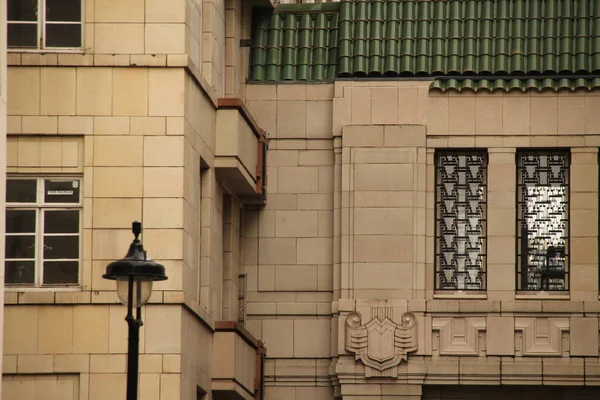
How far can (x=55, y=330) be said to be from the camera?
102ft

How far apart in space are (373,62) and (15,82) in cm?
824

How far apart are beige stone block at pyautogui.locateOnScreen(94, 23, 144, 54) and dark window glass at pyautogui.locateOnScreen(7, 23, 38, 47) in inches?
38.6

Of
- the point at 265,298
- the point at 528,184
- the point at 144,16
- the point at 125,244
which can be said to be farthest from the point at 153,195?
the point at 528,184

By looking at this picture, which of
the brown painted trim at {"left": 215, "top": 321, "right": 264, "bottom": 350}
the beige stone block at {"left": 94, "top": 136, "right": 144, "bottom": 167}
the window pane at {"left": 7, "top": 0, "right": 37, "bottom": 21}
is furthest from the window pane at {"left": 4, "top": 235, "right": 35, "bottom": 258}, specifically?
the brown painted trim at {"left": 215, "top": 321, "right": 264, "bottom": 350}

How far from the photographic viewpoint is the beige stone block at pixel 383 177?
37.0m

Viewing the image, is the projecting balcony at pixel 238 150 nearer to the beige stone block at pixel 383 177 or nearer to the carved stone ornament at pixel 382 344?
the beige stone block at pixel 383 177

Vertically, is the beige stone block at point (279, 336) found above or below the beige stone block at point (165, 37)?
below

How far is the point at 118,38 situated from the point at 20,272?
3.89m

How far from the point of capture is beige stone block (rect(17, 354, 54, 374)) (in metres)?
31.0

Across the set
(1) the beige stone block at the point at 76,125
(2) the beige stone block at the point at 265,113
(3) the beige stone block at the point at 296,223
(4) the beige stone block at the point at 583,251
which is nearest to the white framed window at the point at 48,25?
(1) the beige stone block at the point at 76,125

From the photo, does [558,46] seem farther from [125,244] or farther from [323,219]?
[125,244]

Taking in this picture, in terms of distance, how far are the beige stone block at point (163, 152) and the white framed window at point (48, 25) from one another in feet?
6.36

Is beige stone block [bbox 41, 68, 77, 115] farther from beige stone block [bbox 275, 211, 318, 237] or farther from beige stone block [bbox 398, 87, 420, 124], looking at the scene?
beige stone block [bbox 398, 87, 420, 124]

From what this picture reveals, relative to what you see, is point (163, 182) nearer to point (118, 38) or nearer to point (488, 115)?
point (118, 38)
